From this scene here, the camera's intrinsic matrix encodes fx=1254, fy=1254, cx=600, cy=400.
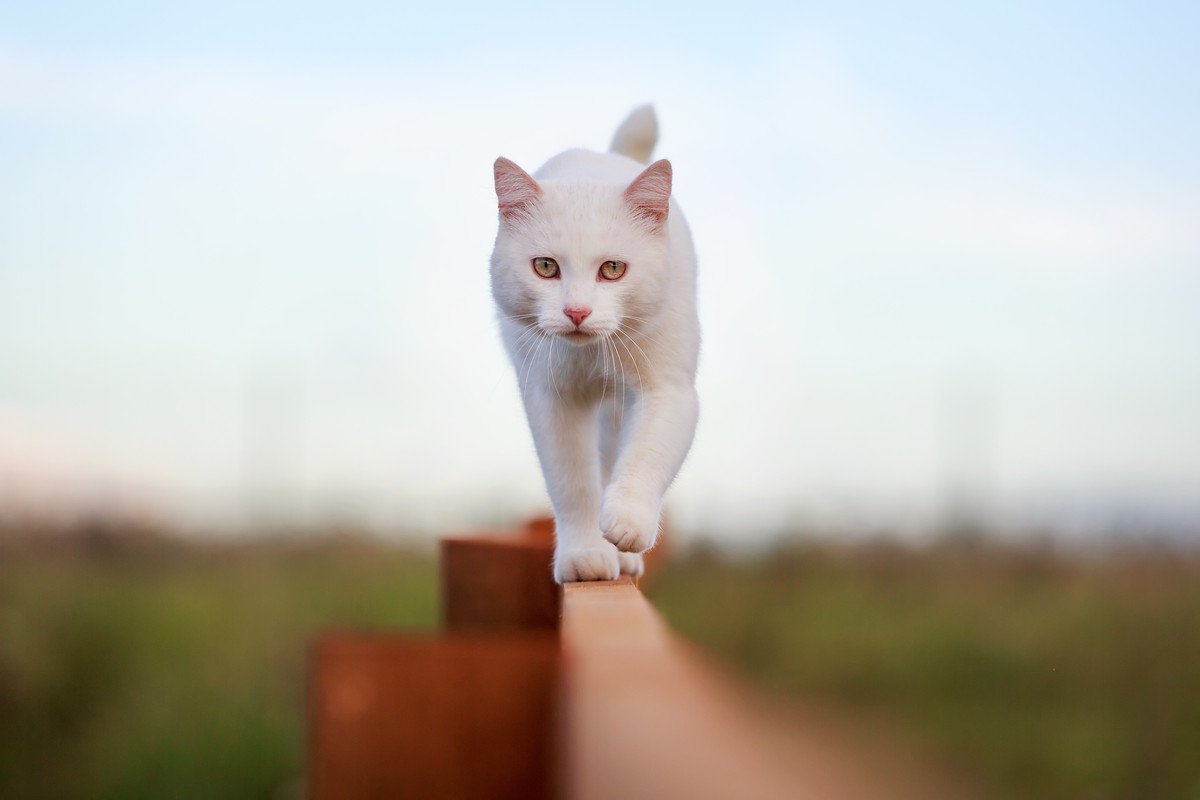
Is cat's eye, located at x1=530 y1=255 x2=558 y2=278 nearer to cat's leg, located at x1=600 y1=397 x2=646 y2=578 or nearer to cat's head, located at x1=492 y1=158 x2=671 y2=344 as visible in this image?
cat's head, located at x1=492 y1=158 x2=671 y2=344

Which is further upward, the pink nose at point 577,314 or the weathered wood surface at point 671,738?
the pink nose at point 577,314

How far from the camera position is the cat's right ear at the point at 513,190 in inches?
104

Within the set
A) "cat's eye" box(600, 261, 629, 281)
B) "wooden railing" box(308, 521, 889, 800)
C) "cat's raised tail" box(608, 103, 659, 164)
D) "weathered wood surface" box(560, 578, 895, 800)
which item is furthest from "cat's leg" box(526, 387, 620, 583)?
"weathered wood surface" box(560, 578, 895, 800)

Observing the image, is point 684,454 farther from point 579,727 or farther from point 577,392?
point 579,727

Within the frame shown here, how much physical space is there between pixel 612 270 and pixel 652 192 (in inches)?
7.4

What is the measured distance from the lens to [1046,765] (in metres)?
8.25

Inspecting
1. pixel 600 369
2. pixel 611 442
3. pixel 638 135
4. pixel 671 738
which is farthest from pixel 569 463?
pixel 671 738

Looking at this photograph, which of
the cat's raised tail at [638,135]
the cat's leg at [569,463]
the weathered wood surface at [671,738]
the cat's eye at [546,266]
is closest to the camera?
the weathered wood surface at [671,738]

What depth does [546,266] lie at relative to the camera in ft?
8.86

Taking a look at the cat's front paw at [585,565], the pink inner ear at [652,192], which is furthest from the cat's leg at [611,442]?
the pink inner ear at [652,192]

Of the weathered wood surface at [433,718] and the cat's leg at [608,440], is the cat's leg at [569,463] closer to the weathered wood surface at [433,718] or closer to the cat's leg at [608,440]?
the cat's leg at [608,440]

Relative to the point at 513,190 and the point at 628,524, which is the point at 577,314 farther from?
the point at 628,524

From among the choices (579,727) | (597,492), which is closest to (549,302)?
(597,492)

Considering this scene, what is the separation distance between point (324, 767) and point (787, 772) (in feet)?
2.01
